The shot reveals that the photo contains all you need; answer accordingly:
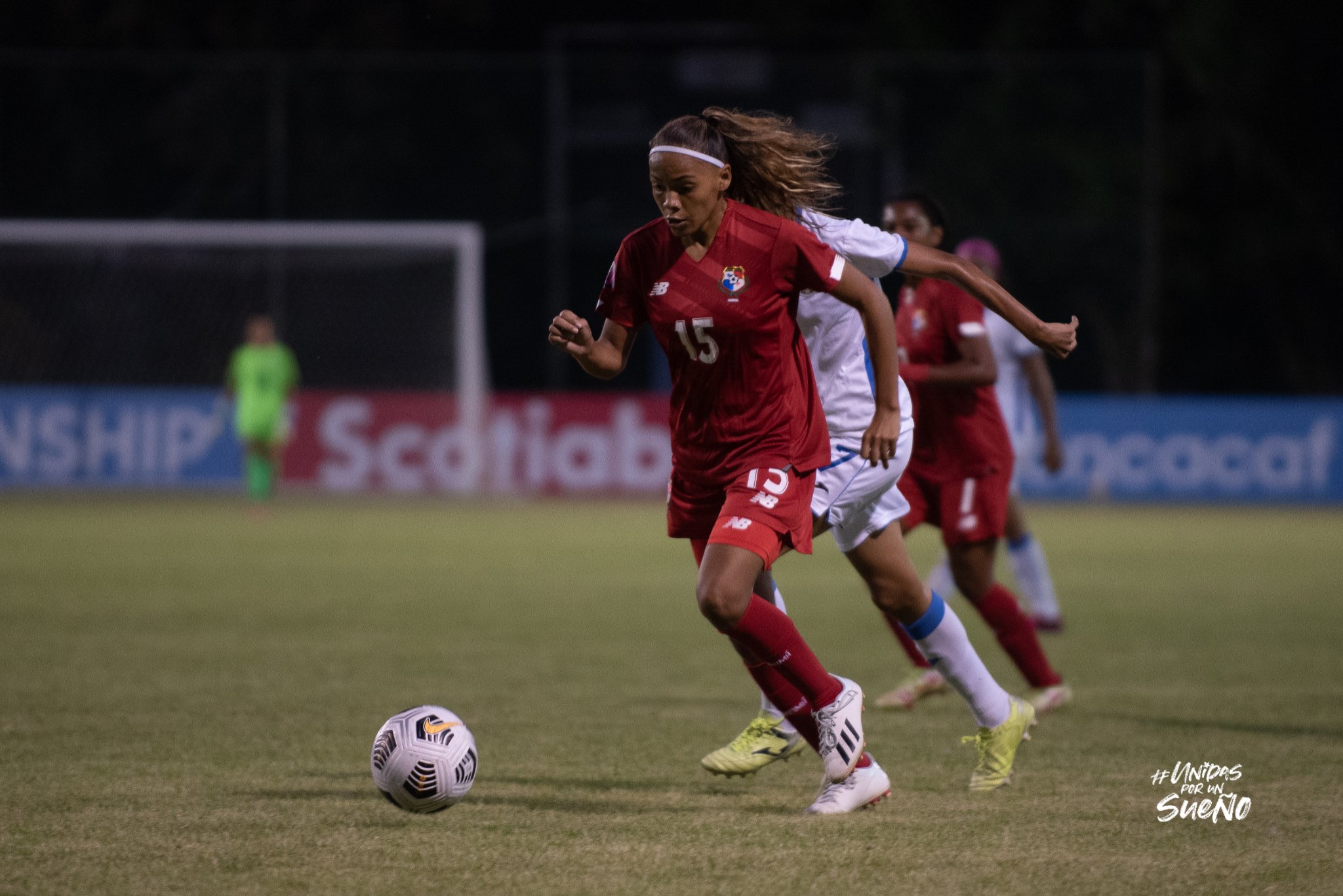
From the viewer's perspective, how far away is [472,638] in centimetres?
960

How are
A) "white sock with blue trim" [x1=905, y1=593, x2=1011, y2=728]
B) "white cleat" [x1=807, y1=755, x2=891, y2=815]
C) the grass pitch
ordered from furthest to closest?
"white sock with blue trim" [x1=905, y1=593, x2=1011, y2=728] → "white cleat" [x1=807, y1=755, x2=891, y2=815] → the grass pitch

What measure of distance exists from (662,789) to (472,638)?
4161 mm

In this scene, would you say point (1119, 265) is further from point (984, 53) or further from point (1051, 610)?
point (1051, 610)

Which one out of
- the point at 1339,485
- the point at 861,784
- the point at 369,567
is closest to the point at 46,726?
the point at 861,784

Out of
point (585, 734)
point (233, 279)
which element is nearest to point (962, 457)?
point (585, 734)

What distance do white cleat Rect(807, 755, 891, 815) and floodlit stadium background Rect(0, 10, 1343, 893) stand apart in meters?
0.11

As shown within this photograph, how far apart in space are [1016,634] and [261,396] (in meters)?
13.3

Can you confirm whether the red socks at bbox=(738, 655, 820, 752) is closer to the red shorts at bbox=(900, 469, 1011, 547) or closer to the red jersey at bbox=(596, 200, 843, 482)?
the red jersey at bbox=(596, 200, 843, 482)

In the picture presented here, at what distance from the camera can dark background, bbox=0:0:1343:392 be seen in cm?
2328

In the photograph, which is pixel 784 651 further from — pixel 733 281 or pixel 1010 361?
pixel 1010 361

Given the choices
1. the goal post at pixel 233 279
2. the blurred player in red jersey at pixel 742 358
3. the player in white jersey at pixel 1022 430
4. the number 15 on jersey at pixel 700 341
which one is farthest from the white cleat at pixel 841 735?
the goal post at pixel 233 279

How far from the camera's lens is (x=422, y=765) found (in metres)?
5.06

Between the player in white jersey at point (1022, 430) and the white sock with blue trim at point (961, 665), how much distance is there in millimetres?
3170

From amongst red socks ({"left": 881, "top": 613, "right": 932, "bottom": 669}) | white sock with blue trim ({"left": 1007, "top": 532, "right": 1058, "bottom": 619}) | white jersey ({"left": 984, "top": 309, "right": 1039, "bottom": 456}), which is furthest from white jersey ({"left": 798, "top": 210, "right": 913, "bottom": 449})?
white sock with blue trim ({"left": 1007, "top": 532, "right": 1058, "bottom": 619})
